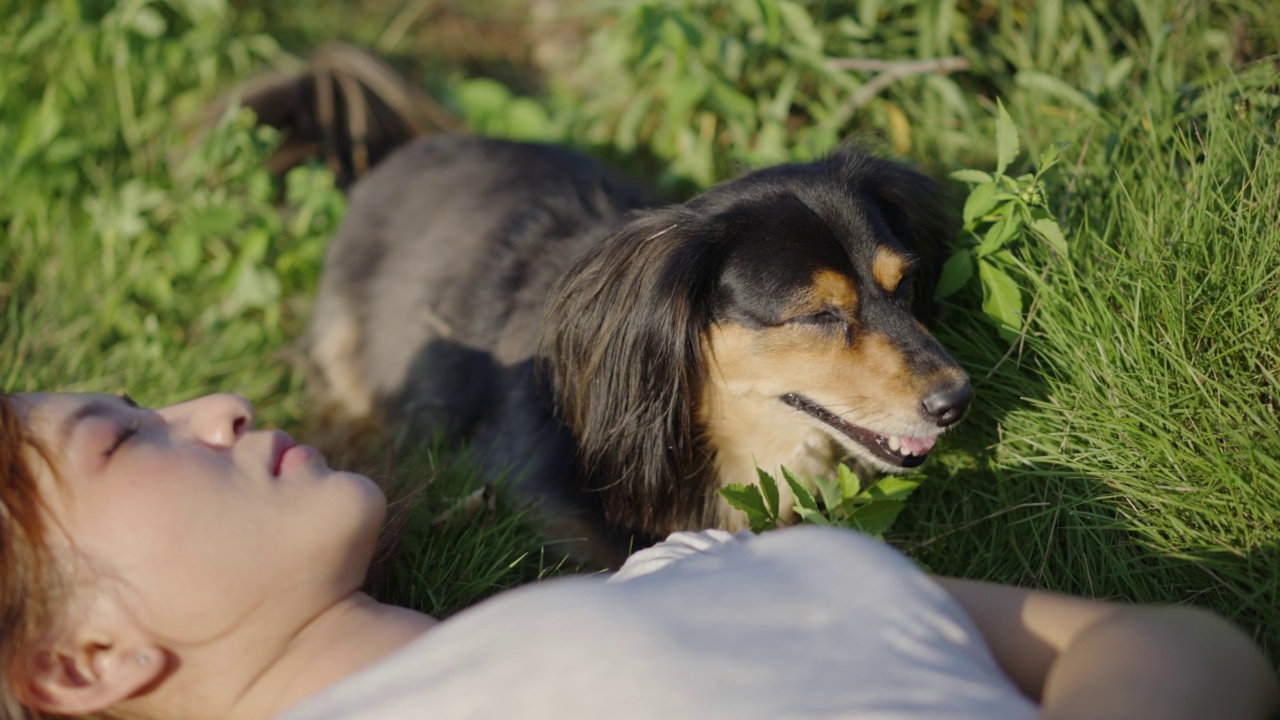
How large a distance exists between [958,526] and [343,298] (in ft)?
7.47

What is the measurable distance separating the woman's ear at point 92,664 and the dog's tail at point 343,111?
9.22 ft

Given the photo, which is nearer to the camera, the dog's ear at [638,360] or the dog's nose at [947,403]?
the dog's nose at [947,403]

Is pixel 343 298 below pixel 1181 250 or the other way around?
below

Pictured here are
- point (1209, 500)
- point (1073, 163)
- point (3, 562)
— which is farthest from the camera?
point (1073, 163)

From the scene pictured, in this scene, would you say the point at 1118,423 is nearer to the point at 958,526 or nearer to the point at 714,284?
the point at 958,526

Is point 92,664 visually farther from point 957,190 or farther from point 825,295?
point 957,190

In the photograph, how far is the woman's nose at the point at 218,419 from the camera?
1.73 metres

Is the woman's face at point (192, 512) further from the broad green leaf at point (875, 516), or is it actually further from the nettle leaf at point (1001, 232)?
the nettle leaf at point (1001, 232)

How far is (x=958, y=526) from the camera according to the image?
7.86ft

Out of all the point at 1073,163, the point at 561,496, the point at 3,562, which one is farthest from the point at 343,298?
the point at 1073,163

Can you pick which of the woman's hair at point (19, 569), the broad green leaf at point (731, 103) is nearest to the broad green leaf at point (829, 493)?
the woman's hair at point (19, 569)

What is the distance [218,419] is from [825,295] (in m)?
1.30

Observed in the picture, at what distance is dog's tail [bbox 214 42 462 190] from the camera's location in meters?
4.11

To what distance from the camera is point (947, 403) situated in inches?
86.1
